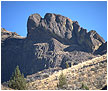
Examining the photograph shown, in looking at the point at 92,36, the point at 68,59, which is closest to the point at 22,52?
the point at 68,59

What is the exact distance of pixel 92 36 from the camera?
164 m

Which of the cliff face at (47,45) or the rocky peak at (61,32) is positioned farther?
the rocky peak at (61,32)

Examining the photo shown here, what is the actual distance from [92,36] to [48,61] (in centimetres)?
3663

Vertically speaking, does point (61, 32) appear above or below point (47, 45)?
A: above

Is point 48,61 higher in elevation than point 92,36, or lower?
lower

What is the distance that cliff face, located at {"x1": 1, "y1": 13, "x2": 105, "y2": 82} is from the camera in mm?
152500

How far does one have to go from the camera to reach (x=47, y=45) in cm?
16038

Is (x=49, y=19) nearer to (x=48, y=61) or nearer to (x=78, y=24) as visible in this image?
(x=78, y=24)

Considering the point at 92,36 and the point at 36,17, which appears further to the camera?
the point at 36,17

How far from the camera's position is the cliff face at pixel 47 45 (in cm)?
15250

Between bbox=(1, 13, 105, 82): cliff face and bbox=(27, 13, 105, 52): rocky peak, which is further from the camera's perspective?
bbox=(27, 13, 105, 52): rocky peak

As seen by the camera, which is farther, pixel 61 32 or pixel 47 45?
pixel 61 32

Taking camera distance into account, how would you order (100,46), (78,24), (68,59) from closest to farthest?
(68,59), (100,46), (78,24)

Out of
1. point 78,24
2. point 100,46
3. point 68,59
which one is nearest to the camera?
point 68,59
